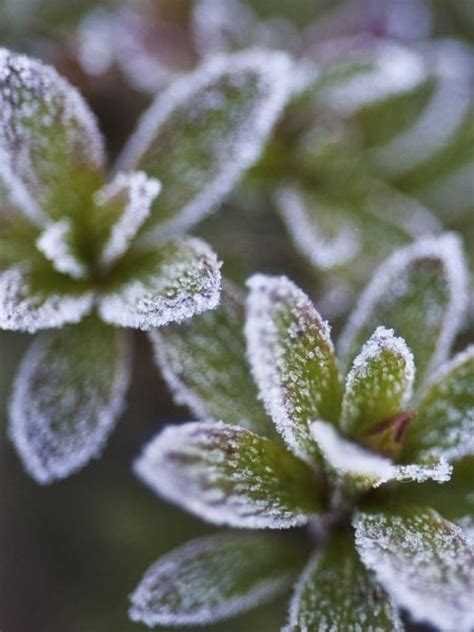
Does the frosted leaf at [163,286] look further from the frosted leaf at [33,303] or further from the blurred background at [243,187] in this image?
the blurred background at [243,187]

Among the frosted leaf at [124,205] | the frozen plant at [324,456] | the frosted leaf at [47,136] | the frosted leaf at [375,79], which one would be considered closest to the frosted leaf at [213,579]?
the frozen plant at [324,456]

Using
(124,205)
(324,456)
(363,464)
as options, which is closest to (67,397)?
(124,205)

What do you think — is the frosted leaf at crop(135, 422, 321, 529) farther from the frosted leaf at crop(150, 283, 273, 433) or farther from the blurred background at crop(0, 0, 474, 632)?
the blurred background at crop(0, 0, 474, 632)

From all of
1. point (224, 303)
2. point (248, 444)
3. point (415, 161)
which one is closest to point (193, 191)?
point (224, 303)

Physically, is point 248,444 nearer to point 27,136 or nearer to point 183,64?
point 27,136

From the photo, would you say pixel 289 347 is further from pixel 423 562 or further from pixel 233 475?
pixel 423 562
